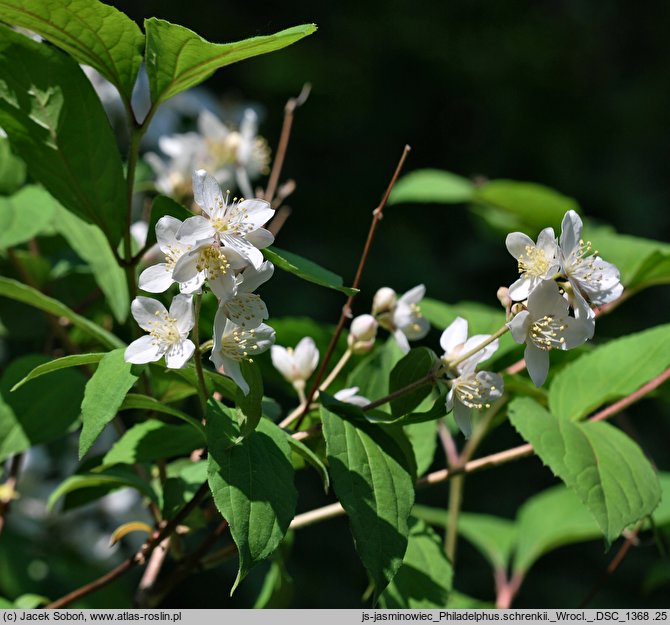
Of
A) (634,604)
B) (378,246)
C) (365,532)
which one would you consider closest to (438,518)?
(365,532)

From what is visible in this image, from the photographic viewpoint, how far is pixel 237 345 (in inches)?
25.6

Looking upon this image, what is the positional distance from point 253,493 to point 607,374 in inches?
18.5

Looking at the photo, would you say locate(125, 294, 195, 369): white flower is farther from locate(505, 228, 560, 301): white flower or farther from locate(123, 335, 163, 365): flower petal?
locate(505, 228, 560, 301): white flower

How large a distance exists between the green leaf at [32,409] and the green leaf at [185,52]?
0.33 metres

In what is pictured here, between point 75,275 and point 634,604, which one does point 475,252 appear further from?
point 75,275

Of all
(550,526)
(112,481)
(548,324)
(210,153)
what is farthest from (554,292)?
(550,526)

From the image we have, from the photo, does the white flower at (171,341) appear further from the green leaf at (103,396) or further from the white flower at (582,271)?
the white flower at (582,271)

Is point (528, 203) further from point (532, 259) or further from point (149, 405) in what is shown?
point (149, 405)

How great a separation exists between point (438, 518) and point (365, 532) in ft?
3.09

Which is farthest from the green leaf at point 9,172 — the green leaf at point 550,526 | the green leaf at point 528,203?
the green leaf at point 550,526

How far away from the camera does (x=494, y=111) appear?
369 centimetres

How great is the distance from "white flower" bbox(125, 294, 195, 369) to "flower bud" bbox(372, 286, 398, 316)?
0.28 metres

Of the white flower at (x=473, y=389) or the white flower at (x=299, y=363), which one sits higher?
the white flower at (x=473, y=389)

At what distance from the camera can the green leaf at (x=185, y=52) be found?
666mm
